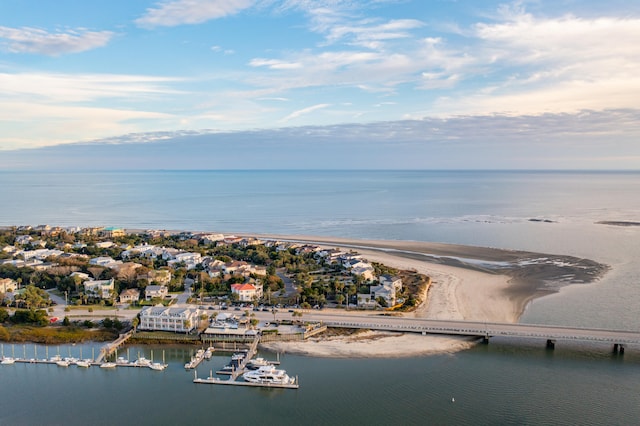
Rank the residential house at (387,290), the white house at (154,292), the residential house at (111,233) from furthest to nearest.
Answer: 1. the residential house at (111,233)
2. the white house at (154,292)
3. the residential house at (387,290)

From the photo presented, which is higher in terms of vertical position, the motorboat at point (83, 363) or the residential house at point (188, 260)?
the residential house at point (188, 260)

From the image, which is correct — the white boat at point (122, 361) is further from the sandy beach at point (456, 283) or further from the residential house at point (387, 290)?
the residential house at point (387, 290)

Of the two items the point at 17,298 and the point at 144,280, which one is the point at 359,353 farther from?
the point at 17,298

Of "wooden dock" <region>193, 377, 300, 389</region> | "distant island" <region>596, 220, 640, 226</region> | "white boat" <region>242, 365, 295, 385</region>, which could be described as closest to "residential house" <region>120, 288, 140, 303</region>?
"wooden dock" <region>193, 377, 300, 389</region>

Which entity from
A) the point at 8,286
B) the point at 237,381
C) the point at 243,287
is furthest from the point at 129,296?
the point at 237,381

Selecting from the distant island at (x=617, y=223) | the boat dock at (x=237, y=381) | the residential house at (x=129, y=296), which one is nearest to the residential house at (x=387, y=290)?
the boat dock at (x=237, y=381)

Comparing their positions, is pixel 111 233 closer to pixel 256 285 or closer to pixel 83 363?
pixel 256 285
